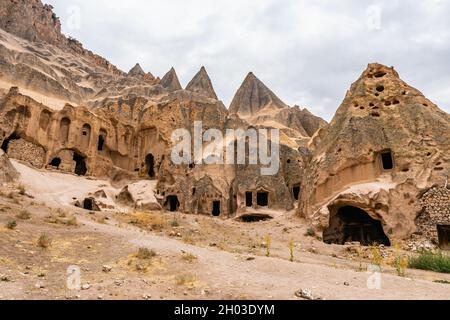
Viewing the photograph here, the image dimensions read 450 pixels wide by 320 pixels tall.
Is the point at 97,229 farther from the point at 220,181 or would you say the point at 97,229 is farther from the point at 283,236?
the point at 220,181

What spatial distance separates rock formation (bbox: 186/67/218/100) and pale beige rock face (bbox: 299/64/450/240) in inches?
2291

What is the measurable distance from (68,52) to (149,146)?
184 ft

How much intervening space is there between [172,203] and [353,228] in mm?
17763

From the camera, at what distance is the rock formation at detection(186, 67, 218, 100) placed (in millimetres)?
82438

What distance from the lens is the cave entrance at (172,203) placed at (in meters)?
34.6

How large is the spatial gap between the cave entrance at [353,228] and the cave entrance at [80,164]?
26.6 meters

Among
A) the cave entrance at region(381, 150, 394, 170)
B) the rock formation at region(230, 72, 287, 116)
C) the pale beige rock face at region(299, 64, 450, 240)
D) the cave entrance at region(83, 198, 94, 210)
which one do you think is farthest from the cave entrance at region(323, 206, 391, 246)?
the rock formation at region(230, 72, 287, 116)

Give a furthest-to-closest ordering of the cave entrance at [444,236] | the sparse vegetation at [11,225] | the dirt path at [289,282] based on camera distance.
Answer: the cave entrance at [444,236] → the sparse vegetation at [11,225] → the dirt path at [289,282]

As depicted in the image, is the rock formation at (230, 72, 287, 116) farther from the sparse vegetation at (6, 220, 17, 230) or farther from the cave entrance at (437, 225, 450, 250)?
the sparse vegetation at (6, 220, 17, 230)

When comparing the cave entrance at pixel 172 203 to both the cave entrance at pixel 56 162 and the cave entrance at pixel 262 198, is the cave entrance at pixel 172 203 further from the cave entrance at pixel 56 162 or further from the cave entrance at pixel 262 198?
the cave entrance at pixel 56 162

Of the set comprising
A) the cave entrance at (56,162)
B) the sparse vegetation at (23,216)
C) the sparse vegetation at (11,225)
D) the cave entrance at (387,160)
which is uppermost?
the cave entrance at (56,162)

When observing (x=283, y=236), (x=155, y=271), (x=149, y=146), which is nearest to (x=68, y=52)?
(x=149, y=146)

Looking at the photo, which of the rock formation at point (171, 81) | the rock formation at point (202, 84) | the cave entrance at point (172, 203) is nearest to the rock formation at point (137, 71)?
the rock formation at point (171, 81)

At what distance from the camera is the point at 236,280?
28.4 ft
